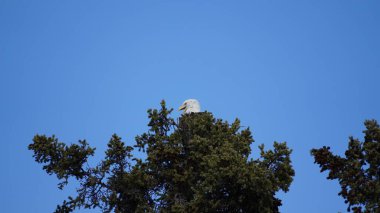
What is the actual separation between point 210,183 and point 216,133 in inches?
124

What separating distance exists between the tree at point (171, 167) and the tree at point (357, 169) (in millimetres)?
3087

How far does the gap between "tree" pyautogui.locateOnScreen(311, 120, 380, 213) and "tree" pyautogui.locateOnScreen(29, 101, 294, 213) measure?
3.09m

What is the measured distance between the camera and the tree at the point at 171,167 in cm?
1839

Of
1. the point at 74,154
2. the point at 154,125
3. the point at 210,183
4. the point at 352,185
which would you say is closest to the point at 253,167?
the point at 210,183

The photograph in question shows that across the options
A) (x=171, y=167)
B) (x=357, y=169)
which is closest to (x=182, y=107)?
(x=171, y=167)

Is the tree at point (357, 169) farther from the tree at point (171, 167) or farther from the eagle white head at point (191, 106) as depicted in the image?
the eagle white head at point (191, 106)

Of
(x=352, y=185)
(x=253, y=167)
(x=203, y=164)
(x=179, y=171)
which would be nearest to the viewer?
(x=352, y=185)

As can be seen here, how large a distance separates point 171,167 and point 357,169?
7.26 m

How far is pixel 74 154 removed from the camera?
20703 millimetres

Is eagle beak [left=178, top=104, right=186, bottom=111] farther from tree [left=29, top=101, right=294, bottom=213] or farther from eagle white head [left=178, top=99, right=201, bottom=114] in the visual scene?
tree [left=29, top=101, right=294, bottom=213]

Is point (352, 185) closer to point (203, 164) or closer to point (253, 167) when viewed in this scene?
point (253, 167)

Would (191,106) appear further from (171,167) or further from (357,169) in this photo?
(357,169)

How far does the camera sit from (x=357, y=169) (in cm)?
1522

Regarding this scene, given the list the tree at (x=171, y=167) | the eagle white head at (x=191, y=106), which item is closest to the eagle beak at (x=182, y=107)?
the eagle white head at (x=191, y=106)
